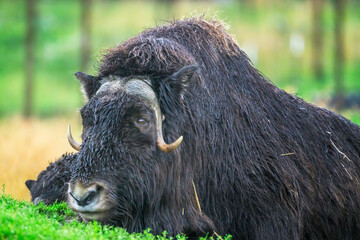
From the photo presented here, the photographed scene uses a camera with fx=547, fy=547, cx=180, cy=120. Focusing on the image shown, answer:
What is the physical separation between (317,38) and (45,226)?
22365mm

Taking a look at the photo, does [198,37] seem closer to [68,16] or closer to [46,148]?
[46,148]

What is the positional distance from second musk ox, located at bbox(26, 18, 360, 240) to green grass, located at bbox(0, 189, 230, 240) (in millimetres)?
207

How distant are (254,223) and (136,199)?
3.65 feet

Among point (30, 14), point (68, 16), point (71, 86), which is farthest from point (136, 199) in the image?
point (68, 16)

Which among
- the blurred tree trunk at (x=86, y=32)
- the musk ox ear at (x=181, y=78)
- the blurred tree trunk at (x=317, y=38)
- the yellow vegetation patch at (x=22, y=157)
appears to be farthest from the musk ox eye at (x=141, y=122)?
the blurred tree trunk at (x=317, y=38)

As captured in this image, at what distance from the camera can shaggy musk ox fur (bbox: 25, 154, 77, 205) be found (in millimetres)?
5461

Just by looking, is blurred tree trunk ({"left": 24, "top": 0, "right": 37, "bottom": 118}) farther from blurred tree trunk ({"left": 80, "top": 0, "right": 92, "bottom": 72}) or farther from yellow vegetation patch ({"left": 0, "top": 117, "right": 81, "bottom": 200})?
yellow vegetation patch ({"left": 0, "top": 117, "right": 81, "bottom": 200})

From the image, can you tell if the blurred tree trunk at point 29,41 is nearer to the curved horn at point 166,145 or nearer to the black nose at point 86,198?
the curved horn at point 166,145

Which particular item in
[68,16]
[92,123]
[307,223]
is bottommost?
[307,223]


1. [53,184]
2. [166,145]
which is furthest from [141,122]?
[53,184]

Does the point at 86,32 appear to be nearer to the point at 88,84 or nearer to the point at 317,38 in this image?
the point at 317,38

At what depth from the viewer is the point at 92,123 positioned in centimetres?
452

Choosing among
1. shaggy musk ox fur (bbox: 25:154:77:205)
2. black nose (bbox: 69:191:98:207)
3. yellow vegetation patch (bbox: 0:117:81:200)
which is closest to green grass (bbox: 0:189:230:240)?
black nose (bbox: 69:191:98:207)

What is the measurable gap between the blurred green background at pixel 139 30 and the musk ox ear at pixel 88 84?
63.2 feet
